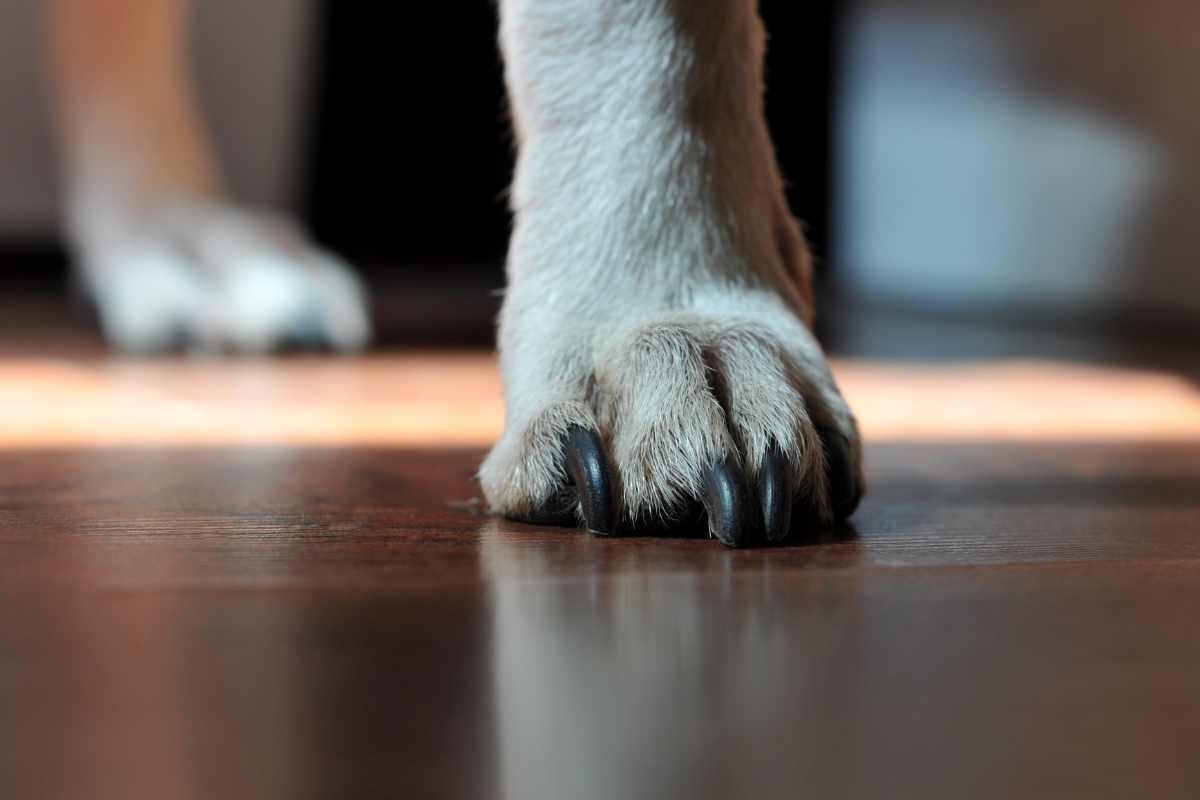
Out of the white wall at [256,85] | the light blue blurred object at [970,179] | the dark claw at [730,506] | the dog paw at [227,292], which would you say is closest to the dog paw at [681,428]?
the dark claw at [730,506]

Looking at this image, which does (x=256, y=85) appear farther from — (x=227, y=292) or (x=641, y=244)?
(x=641, y=244)

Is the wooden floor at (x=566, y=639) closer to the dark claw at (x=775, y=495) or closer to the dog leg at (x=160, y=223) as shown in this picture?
the dark claw at (x=775, y=495)

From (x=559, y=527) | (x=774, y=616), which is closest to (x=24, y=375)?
(x=559, y=527)

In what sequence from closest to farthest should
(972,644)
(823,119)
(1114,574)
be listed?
1. (972,644)
2. (1114,574)
3. (823,119)

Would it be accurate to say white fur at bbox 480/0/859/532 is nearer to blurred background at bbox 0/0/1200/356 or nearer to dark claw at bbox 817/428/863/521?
dark claw at bbox 817/428/863/521

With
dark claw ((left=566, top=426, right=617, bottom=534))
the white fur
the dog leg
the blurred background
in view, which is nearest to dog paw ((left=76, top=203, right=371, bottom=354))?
the dog leg

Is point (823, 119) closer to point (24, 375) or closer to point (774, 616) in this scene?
point (24, 375)

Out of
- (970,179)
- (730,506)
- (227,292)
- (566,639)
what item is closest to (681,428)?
(730,506)
